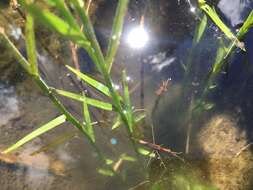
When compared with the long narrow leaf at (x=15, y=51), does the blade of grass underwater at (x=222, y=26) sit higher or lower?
lower

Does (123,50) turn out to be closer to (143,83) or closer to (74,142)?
(143,83)

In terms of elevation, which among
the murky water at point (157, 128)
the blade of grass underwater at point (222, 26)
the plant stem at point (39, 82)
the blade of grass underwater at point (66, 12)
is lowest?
the murky water at point (157, 128)

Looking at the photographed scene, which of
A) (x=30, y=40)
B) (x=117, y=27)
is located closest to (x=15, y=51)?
(x=30, y=40)

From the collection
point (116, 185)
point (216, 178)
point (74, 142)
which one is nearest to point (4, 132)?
point (74, 142)

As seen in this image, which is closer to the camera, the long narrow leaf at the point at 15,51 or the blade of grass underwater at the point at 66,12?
the blade of grass underwater at the point at 66,12

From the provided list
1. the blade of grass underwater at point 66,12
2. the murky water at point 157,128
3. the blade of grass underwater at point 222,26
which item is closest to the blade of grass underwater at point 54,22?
the blade of grass underwater at point 66,12

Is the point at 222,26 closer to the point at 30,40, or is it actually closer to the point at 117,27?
the point at 117,27

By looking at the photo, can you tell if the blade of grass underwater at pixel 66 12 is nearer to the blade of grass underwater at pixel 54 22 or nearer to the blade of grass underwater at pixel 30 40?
the blade of grass underwater at pixel 54 22
